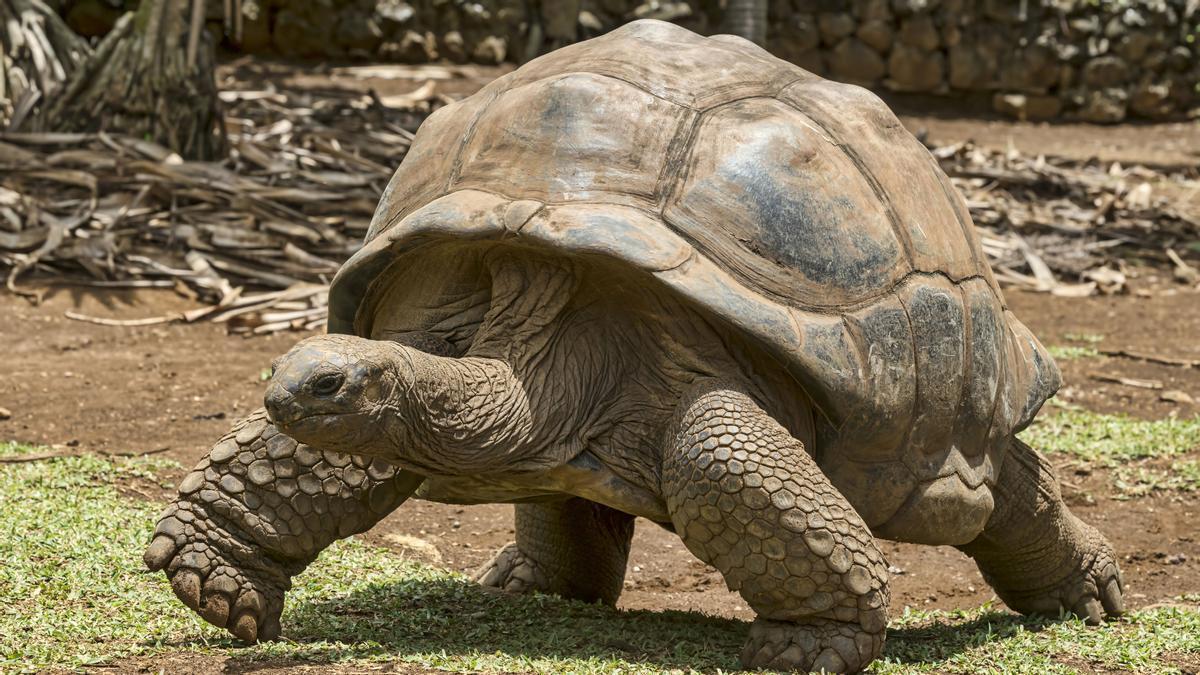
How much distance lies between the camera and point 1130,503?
5.74 m

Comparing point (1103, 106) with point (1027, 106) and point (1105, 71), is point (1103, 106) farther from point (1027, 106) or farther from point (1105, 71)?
point (1027, 106)

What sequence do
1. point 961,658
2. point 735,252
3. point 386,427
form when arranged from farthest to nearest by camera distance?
1. point 961,658
2. point 735,252
3. point 386,427

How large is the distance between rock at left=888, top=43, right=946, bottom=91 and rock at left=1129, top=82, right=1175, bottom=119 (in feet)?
7.99

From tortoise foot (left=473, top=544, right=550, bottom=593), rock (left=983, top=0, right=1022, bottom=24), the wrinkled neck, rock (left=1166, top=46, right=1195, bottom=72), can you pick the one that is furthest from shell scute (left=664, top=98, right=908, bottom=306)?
rock (left=1166, top=46, right=1195, bottom=72)

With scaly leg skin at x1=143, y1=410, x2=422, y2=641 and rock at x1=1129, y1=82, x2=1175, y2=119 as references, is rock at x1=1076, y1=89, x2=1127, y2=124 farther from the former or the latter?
scaly leg skin at x1=143, y1=410, x2=422, y2=641

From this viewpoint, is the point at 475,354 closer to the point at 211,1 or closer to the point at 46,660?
the point at 46,660

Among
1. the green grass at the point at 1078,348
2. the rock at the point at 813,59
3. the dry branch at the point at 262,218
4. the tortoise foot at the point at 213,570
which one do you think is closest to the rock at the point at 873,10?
the rock at the point at 813,59

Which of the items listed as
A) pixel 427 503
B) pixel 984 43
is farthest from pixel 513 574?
pixel 984 43

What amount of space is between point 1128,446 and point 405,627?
3.80 metres

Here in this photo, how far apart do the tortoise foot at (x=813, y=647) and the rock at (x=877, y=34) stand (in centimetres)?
1490

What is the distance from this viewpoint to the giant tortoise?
129 inches

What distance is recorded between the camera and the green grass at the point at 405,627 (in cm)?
333

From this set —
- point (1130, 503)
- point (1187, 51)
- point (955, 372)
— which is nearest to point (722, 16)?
point (1187, 51)

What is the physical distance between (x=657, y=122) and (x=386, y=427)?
1046 millimetres
